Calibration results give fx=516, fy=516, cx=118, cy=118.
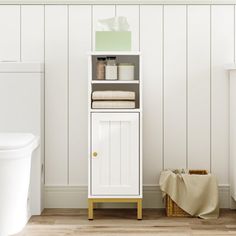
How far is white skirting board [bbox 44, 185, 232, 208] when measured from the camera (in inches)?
132

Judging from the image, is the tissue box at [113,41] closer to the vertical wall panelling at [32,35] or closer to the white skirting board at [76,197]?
the vertical wall panelling at [32,35]

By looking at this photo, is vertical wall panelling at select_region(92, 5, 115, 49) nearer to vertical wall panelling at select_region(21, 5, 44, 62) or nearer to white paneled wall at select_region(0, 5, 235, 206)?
white paneled wall at select_region(0, 5, 235, 206)

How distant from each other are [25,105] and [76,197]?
69 centimetres

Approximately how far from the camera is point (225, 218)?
122 inches

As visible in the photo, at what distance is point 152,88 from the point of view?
333cm

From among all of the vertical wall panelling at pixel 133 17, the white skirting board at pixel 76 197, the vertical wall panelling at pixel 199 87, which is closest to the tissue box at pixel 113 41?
the vertical wall panelling at pixel 133 17

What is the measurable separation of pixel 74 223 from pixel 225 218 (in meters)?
0.90

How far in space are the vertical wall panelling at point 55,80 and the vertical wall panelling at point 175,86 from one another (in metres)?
0.65

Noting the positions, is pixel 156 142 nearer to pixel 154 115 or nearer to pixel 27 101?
pixel 154 115

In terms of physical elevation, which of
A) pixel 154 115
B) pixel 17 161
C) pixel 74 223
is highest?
pixel 154 115

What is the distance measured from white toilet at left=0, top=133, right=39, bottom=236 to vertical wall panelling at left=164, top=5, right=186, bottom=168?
95 cm

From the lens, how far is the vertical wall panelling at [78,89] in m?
3.32

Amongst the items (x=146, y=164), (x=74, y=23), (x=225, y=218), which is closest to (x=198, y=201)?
(x=225, y=218)

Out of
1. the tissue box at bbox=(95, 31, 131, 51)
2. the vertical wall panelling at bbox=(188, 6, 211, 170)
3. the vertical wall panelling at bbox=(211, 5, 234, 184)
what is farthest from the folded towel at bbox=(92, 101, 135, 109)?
the vertical wall panelling at bbox=(211, 5, 234, 184)
